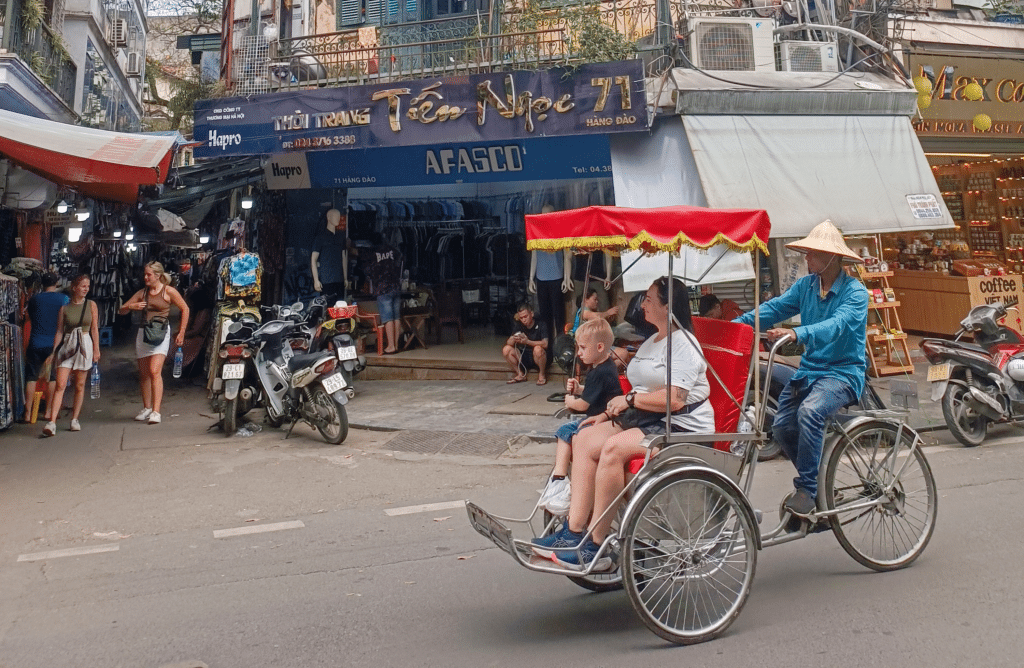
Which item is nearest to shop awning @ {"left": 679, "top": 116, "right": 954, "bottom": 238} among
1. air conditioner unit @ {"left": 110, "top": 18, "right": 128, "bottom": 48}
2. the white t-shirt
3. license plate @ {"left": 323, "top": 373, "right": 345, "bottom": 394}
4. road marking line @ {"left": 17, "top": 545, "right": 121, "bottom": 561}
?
license plate @ {"left": 323, "top": 373, "right": 345, "bottom": 394}

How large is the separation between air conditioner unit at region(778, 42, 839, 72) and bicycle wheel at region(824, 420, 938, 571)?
7625mm

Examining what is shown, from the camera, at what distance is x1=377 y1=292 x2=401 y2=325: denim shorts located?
13.4 metres

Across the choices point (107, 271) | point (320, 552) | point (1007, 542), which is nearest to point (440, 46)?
point (320, 552)

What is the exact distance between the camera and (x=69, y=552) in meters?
5.71

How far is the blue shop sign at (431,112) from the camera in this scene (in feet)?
34.3

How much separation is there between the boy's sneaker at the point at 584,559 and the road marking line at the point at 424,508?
101 inches

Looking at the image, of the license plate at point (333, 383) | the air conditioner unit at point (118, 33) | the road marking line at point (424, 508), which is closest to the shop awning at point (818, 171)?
the license plate at point (333, 383)

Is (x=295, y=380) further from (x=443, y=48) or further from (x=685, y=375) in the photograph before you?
(x=685, y=375)

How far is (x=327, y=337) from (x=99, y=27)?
390 inches

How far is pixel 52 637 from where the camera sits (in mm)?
4297

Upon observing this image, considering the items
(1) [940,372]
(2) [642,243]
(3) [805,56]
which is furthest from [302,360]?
(3) [805,56]

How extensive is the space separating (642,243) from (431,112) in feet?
24.1

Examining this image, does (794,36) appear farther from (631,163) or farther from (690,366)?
(690,366)

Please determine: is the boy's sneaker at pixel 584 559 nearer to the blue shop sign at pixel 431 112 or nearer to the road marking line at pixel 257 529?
the road marking line at pixel 257 529
